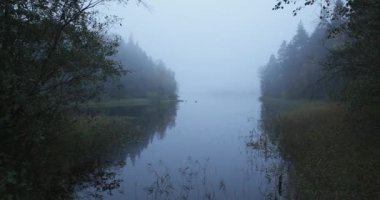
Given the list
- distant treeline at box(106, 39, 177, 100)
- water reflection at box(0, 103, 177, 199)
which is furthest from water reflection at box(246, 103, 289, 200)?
distant treeline at box(106, 39, 177, 100)

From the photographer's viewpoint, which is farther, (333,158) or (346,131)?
(346,131)

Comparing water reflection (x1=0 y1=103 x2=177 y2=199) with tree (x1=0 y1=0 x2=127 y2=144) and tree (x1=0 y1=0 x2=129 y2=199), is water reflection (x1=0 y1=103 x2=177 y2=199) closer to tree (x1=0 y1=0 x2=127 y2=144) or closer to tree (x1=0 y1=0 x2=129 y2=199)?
tree (x1=0 y1=0 x2=129 y2=199)

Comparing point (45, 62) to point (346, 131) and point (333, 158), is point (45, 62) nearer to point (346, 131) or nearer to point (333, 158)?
point (333, 158)

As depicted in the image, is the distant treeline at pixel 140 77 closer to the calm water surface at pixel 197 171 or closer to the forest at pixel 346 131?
the calm water surface at pixel 197 171

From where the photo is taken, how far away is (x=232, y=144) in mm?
26484

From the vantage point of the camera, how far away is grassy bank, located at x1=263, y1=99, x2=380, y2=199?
12.0 metres

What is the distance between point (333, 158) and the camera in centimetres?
1603

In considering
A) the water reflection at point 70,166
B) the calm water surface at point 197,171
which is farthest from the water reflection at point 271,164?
the water reflection at point 70,166

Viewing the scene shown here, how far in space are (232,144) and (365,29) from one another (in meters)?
13.8

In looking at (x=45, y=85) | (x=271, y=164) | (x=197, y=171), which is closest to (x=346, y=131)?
(x=271, y=164)

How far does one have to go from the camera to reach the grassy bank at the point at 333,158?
12023 mm

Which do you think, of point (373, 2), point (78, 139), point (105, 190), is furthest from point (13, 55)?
point (373, 2)

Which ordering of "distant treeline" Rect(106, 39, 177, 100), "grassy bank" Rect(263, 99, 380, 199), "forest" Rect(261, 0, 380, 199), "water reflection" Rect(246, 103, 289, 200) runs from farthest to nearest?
"distant treeline" Rect(106, 39, 177, 100) < "water reflection" Rect(246, 103, 289, 200) < "forest" Rect(261, 0, 380, 199) < "grassy bank" Rect(263, 99, 380, 199)

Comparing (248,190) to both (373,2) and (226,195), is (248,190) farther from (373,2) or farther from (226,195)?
(373,2)
